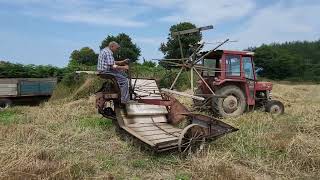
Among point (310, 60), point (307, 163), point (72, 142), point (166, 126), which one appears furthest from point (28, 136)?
point (310, 60)

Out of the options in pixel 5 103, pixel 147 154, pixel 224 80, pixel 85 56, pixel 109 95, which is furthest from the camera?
pixel 85 56

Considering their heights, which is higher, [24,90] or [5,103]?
[24,90]

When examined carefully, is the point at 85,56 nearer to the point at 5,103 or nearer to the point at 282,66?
the point at 282,66

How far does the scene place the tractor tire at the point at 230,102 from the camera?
12500mm

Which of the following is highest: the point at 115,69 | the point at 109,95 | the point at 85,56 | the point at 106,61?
the point at 85,56

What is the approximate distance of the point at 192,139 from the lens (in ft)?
27.7

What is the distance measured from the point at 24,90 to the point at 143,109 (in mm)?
11969

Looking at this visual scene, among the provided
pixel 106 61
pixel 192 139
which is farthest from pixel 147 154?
pixel 106 61

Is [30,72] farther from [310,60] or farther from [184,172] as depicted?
[310,60]

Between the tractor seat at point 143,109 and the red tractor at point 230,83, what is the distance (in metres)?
2.38

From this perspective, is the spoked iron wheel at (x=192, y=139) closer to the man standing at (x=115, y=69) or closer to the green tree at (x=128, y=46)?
the man standing at (x=115, y=69)

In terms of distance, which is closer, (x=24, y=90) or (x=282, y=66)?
(x=24, y=90)

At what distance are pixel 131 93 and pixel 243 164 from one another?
3109 millimetres

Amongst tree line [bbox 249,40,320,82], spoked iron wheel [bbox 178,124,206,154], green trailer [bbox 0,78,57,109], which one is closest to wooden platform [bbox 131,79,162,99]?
spoked iron wheel [bbox 178,124,206,154]
